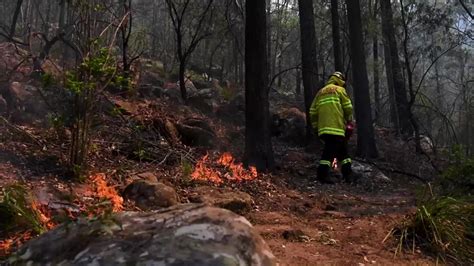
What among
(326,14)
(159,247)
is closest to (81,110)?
(159,247)

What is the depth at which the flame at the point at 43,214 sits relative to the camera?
14.4 ft

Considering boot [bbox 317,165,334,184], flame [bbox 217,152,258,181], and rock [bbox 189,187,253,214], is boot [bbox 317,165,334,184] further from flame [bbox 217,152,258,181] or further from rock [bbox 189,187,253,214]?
rock [bbox 189,187,253,214]

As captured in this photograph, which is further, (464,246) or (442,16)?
(442,16)

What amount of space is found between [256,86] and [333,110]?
4.53 feet

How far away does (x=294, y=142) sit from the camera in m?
12.9

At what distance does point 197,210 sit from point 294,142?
944cm

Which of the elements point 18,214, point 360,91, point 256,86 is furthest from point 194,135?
point 18,214

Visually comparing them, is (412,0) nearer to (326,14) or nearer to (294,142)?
(294,142)

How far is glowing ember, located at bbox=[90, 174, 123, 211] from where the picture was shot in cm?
521

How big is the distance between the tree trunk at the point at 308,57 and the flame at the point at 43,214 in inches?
339

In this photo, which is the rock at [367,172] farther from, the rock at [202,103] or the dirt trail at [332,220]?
the rock at [202,103]

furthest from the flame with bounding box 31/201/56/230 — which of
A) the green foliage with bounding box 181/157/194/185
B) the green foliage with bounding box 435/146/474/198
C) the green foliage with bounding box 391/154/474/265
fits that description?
the green foliage with bounding box 435/146/474/198

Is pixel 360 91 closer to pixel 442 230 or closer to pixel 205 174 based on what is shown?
pixel 205 174

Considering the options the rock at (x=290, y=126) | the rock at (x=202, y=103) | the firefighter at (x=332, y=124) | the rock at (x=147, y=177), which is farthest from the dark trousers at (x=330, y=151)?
the rock at (x=202, y=103)
